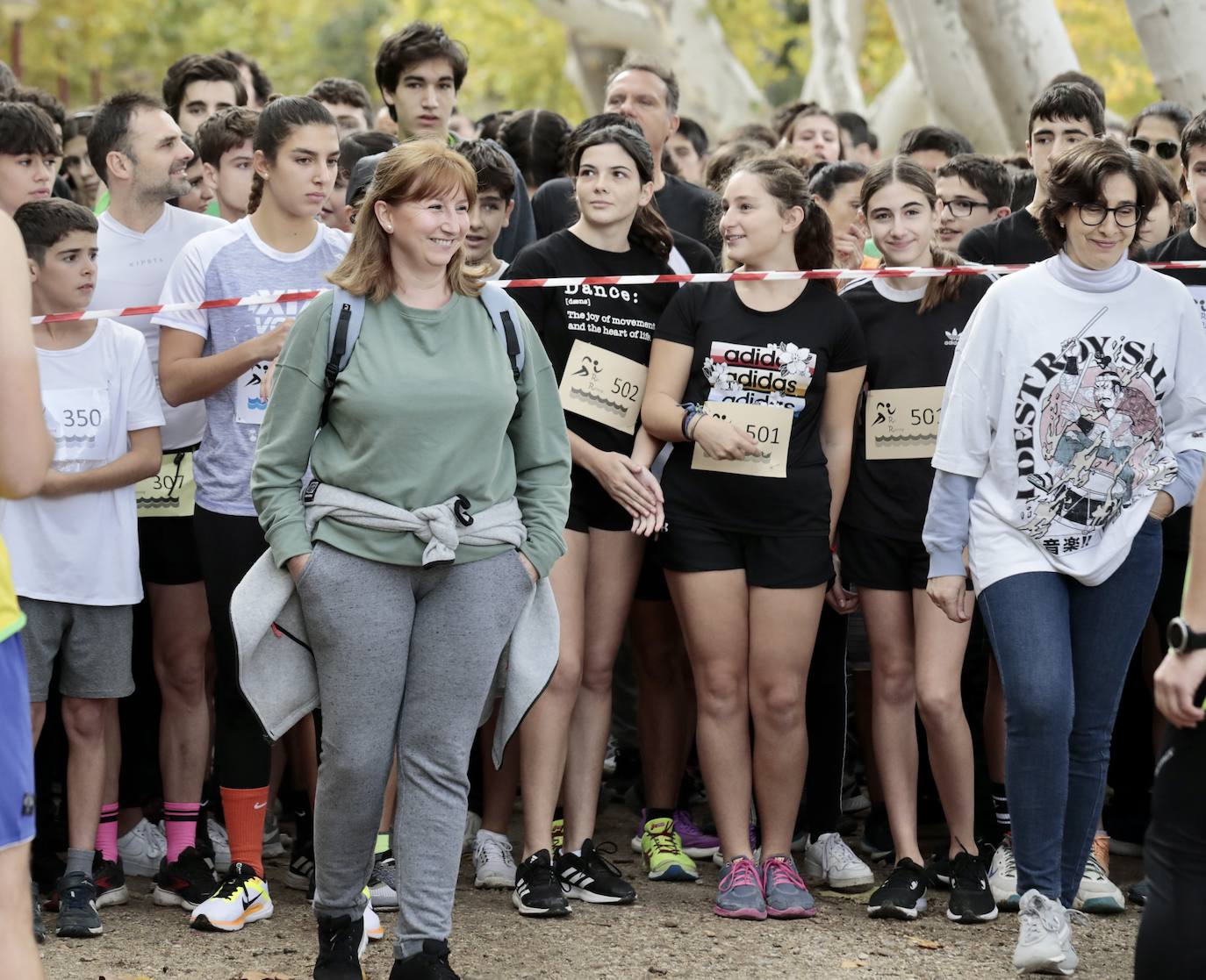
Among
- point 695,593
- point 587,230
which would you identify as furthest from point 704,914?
point 587,230

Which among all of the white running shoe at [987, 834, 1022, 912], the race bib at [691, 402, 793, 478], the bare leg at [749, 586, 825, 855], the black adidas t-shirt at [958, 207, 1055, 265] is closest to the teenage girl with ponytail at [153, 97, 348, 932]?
the race bib at [691, 402, 793, 478]

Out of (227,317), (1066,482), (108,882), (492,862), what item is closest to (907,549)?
(1066,482)

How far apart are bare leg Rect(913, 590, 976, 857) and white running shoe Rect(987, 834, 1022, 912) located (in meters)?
0.11

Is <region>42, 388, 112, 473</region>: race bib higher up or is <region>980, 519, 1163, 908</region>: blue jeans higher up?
<region>42, 388, 112, 473</region>: race bib

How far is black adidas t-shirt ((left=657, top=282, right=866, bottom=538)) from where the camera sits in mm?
5648

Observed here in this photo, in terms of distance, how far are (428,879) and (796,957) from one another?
1239 mm

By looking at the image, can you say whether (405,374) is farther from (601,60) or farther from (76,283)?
(601,60)

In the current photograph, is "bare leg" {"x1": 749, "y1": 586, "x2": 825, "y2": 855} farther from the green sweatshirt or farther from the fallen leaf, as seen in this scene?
the green sweatshirt

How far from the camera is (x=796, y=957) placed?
17.2ft

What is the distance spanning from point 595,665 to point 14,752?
9.43 ft

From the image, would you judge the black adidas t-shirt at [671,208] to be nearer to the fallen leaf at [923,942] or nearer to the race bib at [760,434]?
the race bib at [760,434]

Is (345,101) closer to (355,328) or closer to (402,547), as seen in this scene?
(355,328)

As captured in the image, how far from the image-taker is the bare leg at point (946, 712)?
18.6 ft

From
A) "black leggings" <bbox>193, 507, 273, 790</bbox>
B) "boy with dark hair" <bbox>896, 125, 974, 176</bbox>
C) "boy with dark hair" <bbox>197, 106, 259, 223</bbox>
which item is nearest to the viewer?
"black leggings" <bbox>193, 507, 273, 790</bbox>
